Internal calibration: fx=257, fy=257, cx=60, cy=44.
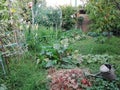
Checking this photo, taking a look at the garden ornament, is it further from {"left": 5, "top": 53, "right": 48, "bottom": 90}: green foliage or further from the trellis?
the trellis

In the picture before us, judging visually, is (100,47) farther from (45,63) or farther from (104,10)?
(45,63)

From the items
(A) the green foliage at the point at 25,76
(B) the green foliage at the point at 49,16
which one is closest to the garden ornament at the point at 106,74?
(A) the green foliage at the point at 25,76

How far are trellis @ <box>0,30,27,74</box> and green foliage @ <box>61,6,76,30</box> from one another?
12.9 ft

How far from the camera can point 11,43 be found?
4.76m

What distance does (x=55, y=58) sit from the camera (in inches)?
194

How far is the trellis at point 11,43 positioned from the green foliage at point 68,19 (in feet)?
12.9

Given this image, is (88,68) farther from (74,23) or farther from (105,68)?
(74,23)

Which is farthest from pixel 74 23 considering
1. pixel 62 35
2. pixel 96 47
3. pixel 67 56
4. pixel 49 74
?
pixel 49 74

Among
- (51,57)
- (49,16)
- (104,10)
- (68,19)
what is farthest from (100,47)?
(68,19)

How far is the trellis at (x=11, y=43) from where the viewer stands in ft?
14.7

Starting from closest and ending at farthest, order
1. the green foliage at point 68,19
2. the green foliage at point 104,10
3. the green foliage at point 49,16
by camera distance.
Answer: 1. the green foliage at point 104,10
2. the green foliage at point 49,16
3. the green foliage at point 68,19

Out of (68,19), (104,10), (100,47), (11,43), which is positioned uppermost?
(104,10)

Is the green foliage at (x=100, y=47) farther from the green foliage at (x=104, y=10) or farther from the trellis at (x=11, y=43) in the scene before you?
the trellis at (x=11, y=43)

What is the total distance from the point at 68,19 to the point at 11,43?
4.39 metres
